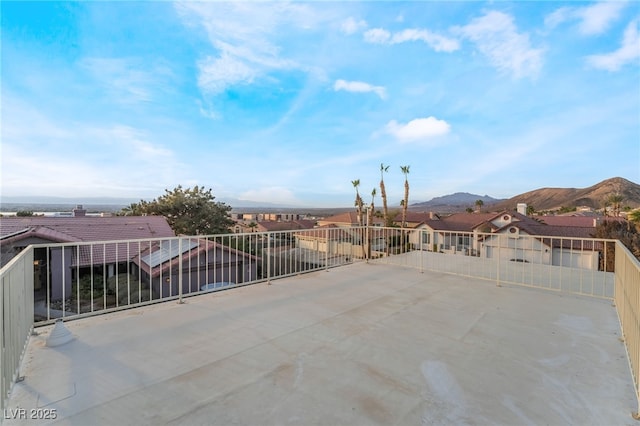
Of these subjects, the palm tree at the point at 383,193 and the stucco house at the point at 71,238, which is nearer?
the stucco house at the point at 71,238

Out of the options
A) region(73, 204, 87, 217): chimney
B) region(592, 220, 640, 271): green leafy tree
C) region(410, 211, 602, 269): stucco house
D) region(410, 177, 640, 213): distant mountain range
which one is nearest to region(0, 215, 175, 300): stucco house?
region(73, 204, 87, 217): chimney

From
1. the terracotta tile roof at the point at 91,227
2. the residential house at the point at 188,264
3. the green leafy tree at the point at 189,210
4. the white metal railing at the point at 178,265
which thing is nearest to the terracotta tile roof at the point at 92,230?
the terracotta tile roof at the point at 91,227

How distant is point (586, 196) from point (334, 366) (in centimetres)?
7671

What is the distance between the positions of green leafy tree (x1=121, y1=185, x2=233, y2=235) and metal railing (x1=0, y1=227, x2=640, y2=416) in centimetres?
834

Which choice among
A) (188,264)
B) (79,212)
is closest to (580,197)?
(188,264)

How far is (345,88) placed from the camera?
445 inches

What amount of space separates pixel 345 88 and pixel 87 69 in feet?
29.7

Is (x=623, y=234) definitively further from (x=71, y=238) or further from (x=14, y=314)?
(x=71, y=238)

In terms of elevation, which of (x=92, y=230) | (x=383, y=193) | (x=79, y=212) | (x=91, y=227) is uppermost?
(x=383, y=193)

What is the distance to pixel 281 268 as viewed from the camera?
248 inches

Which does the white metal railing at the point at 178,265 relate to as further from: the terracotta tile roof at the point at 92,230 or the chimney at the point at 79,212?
the chimney at the point at 79,212

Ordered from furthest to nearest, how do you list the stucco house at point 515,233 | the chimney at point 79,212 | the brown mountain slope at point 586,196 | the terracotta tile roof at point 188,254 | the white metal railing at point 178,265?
the brown mountain slope at point 586,196
the chimney at point 79,212
the stucco house at point 515,233
the terracotta tile roof at point 188,254
the white metal railing at point 178,265

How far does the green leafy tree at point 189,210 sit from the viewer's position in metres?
20.5

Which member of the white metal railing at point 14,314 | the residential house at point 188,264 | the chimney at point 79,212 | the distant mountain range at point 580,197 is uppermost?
the distant mountain range at point 580,197
